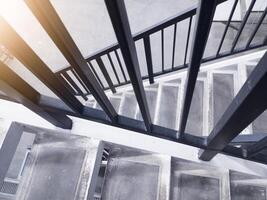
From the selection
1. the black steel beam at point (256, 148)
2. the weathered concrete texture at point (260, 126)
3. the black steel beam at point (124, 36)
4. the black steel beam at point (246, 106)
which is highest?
the weathered concrete texture at point (260, 126)

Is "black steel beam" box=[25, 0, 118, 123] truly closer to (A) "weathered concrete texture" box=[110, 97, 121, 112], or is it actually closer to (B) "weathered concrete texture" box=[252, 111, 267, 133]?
(A) "weathered concrete texture" box=[110, 97, 121, 112]

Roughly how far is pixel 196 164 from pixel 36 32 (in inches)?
147

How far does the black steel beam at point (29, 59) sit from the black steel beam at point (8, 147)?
799 mm

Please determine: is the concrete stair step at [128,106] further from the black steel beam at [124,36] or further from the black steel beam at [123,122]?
the black steel beam at [124,36]

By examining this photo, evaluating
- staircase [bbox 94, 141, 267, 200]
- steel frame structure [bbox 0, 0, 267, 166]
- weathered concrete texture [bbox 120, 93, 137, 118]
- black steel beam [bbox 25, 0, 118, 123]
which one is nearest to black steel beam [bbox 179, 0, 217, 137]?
steel frame structure [bbox 0, 0, 267, 166]

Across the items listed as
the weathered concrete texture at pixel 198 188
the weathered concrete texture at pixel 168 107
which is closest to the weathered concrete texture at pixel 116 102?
the weathered concrete texture at pixel 168 107

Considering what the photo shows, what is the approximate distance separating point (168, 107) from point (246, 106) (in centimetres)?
139

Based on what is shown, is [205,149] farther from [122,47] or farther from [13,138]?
[13,138]

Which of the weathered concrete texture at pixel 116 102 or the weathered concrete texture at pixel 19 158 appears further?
the weathered concrete texture at pixel 19 158

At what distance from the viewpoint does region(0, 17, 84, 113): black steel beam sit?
85 centimetres

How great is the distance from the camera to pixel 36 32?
4.18m

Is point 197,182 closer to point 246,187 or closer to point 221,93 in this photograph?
point 246,187

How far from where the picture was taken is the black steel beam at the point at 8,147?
171cm

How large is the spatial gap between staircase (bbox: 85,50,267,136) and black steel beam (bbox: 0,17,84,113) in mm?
1092
